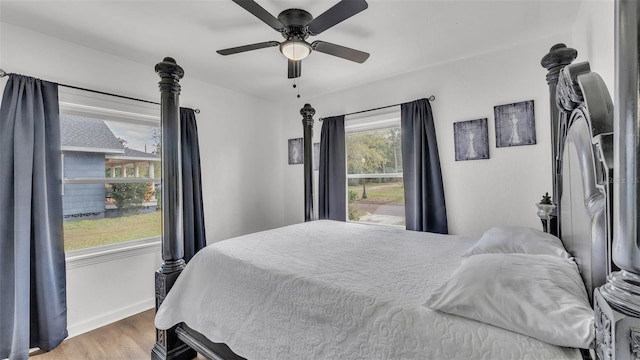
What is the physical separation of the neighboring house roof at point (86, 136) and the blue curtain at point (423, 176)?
10.2 ft

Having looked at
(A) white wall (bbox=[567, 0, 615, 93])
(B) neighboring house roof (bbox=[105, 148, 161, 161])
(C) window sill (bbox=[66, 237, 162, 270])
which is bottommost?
(C) window sill (bbox=[66, 237, 162, 270])

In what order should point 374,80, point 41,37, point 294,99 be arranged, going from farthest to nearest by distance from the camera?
point 294,99, point 374,80, point 41,37

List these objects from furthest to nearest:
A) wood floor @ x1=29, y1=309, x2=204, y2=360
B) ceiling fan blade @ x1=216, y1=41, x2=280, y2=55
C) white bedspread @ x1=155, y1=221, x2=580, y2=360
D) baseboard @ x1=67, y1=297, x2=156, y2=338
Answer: baseboard @ x1=67, y1=297, x2=156, y2=338 → wood floor @ x1=29, y1=309, x2=204, y2=360 → ceiling fan blade @ x1=216, y1=41, x2=280, y2=55 → white bedspread @ x1=155, y1=221, x2=580, y2=360

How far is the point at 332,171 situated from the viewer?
3.84 m

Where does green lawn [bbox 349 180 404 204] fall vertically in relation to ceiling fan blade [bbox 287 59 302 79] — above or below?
below

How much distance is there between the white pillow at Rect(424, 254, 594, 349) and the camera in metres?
Answer: 0.84

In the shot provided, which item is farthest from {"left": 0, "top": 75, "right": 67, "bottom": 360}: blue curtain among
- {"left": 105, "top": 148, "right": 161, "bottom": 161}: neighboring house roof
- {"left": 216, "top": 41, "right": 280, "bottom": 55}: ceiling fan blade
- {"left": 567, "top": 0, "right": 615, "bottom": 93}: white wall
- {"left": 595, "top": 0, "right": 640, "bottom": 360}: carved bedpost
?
{"left": 567, "top": 0, "right": 615, "bottom": 93}: white wall

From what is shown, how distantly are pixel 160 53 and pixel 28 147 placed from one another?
1.30 meters

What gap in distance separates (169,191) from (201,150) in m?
1.71

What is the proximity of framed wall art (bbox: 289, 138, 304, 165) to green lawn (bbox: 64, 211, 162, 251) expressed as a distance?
2025 millimetres

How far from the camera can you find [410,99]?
326cm

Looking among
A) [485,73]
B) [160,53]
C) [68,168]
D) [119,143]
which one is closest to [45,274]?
[68,168]

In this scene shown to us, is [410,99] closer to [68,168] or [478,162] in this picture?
[478,162]

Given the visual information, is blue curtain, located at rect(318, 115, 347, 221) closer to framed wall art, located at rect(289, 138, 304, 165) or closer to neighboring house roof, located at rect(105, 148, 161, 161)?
framed wall art, located at rect(289, 138, 304, 165)
